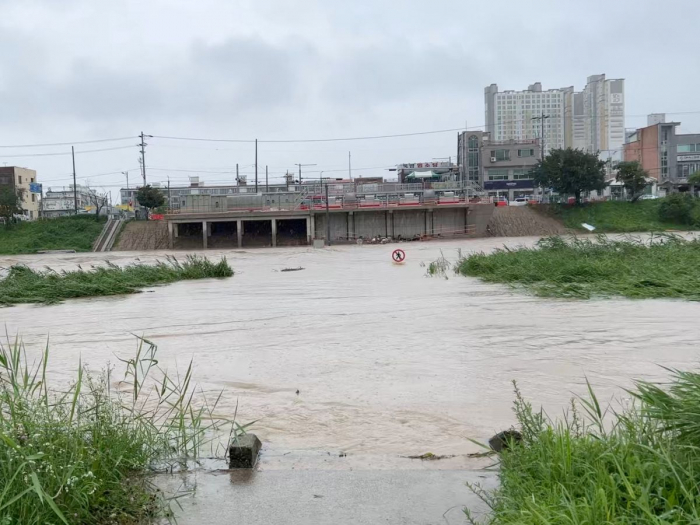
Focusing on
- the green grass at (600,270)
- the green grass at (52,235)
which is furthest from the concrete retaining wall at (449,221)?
the green grass at (600,270)

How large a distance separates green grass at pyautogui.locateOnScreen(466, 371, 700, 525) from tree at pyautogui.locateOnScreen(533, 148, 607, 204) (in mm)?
63136

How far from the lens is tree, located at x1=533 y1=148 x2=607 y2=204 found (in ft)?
209

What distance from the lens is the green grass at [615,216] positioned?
60.0 meters

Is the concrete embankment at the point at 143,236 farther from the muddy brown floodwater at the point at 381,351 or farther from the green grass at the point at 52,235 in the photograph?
the muddy brown floodwater at the point at 381,351

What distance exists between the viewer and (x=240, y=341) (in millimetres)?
10617

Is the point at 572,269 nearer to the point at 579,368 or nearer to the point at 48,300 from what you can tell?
the point at 579,368

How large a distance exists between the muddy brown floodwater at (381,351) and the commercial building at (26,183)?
261ft

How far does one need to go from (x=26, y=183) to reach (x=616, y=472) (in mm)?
100875

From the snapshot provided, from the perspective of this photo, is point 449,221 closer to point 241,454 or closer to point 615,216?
point 615,216

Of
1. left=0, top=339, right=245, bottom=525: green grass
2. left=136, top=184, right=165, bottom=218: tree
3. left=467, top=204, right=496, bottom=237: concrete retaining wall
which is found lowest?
left=0, top=339, right=245, bottom=525: green grass

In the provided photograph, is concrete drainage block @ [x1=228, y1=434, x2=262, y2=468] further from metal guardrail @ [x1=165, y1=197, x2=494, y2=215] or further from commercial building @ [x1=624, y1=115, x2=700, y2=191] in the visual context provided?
commercial building @ [x1=624, y1=115, x2=700, y2=191]

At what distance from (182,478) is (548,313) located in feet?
31.5

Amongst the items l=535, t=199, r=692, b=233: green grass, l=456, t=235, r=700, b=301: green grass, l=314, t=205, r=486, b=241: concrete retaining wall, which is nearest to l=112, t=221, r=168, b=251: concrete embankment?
l=314, t=205, r=486, b=241: concrete retaining wall

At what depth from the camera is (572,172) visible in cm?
6394
